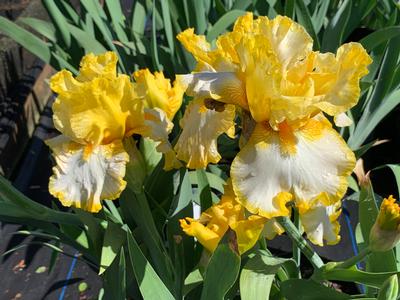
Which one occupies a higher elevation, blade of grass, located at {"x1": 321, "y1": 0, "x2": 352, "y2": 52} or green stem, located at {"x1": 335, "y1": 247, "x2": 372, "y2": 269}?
blade of grass, located at {"x1": 321, "y1": 0, "x2": 352, "y2": 52}

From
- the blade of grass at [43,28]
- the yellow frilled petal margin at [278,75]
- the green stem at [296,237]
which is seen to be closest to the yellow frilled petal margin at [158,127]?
the yellow frilled petal margin at [278,75]

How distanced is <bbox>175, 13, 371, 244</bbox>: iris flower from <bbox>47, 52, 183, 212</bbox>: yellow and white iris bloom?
0.11m

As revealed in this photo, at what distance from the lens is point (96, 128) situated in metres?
0.82

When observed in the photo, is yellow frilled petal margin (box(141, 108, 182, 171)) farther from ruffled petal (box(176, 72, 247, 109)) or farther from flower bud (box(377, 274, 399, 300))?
flower bud (box(377, 274, 399, 300))

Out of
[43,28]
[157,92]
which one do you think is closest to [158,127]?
[157,92]

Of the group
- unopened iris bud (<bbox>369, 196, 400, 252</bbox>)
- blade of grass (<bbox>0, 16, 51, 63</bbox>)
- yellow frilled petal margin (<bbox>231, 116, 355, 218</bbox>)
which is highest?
blade of grass (<bbox>0, 16, 51, 63</bbox>)

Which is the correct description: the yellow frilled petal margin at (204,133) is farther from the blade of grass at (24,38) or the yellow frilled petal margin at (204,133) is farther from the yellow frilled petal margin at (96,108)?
the blade of grass at (24,38)

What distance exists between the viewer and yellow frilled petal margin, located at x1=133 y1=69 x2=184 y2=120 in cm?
88

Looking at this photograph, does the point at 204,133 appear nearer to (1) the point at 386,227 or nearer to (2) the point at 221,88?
(2) the point at 221,88

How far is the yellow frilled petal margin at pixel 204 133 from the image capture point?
76 centimetres

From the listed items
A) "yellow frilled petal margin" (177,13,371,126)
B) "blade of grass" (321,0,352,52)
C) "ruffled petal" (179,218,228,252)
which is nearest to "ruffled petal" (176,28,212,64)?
"yellow frilled petal margin" (177,13,371,126)

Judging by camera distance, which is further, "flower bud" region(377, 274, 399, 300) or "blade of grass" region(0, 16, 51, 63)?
"blade of grass" region(0, 16, 51, 63)

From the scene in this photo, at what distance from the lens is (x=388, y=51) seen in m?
1.64

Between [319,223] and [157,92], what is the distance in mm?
359
